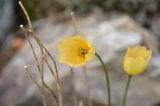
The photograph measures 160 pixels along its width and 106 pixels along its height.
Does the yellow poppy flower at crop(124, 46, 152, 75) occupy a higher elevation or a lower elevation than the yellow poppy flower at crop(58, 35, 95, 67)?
lower

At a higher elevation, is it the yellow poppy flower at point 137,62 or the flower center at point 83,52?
the flower center at point 83,52

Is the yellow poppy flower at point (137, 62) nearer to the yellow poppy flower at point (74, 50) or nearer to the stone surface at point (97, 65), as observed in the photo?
the yellow poppy flower at point (74, 50)

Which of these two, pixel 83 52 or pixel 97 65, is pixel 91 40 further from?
pixel 83 52

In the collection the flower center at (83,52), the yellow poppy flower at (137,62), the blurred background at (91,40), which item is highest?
the flower center at (83,52)

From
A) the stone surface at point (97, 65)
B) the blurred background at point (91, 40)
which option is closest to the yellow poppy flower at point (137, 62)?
the blurred background at point (91, 40)

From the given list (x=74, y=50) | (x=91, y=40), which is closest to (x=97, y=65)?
(x=91, y=40)

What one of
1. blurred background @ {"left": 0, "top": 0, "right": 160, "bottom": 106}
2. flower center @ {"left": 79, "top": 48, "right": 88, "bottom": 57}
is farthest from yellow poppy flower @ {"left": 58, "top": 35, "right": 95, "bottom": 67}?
blurred background @ {"left": 0, "top": 0, "right": 160, "bottom": 106}

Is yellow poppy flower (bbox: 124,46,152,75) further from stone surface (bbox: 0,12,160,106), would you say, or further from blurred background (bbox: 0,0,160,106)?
stone surface (bbox: 0,12,160,106)
